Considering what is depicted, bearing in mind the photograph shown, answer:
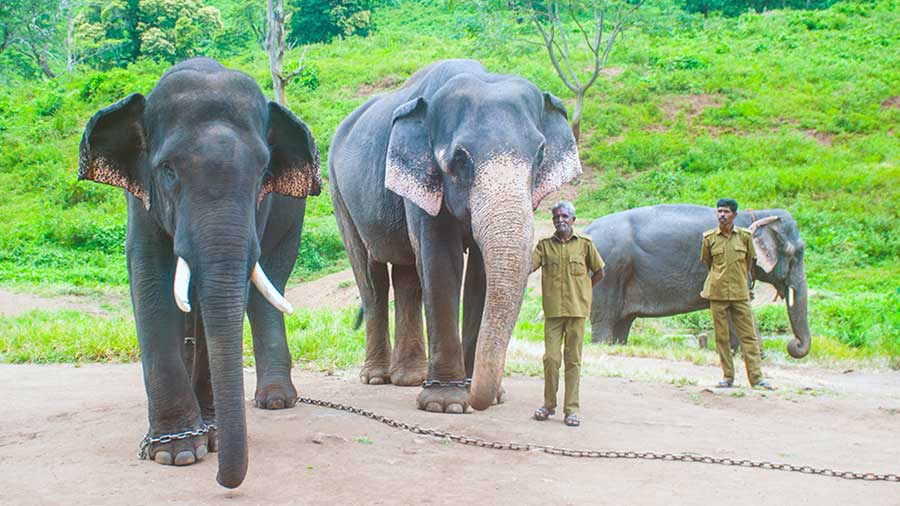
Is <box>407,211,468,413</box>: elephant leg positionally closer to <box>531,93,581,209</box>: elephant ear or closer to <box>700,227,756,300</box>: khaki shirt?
<box>531,93,581,209</box>: elephant ear

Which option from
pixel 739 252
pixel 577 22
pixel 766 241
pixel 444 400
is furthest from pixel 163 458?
pixel 577 22

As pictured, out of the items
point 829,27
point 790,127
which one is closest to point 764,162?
point 790,127

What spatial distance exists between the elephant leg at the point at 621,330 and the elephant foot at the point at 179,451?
341 inches

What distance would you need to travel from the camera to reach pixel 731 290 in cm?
916

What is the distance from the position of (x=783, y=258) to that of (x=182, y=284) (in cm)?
874

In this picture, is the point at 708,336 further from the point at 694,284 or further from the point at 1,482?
the point at 1,482

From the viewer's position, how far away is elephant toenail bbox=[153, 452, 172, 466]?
531 centimetres

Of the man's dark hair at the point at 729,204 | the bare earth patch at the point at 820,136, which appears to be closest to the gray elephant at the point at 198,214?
the man's dark hair at the point at 729,204

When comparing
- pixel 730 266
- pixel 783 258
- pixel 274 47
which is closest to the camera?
pixel 730 266

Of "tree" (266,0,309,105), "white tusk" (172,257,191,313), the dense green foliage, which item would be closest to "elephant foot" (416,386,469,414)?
"white tusk" (172,257,191,313)

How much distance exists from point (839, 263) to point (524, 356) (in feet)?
33.5

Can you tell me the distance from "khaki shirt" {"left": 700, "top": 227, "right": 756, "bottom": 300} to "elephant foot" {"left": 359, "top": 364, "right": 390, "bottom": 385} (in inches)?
112

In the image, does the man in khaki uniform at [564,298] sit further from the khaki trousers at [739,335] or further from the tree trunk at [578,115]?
the tree trunk at [578,115]

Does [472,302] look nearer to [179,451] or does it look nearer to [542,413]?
[542,413]
